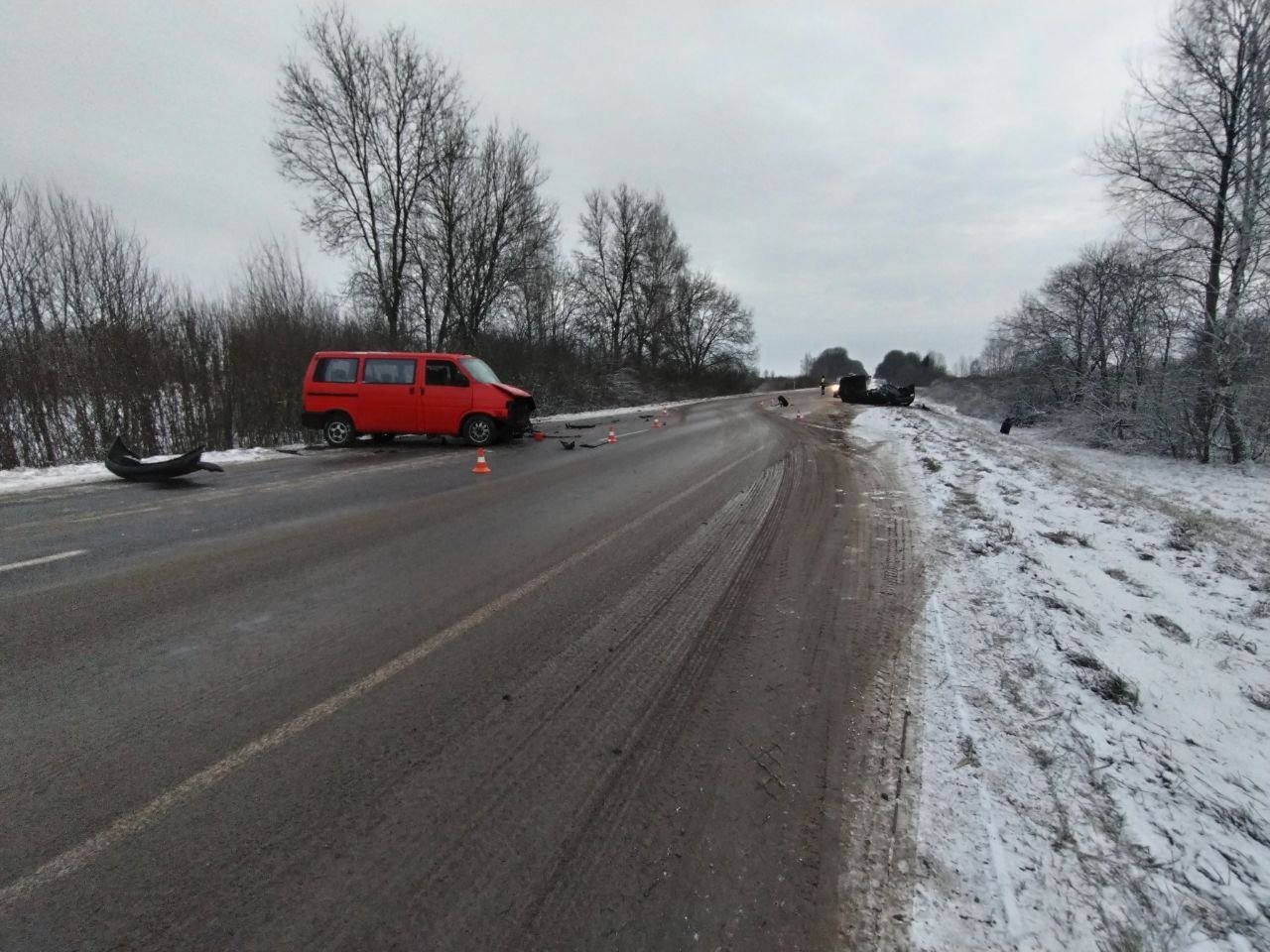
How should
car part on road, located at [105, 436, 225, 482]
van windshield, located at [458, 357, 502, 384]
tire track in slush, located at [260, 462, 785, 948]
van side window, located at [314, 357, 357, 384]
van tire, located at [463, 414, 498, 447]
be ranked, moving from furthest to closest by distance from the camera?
van tire, located at [463, 414, 498, 447] < van windshield, located at [458, 357, 502, 384] < van side window, located at [314, 357, 357, 384] < car part on road, located at [105, 436, 225, 482] < tire track in slush, located at [260, 462, 785, 948]

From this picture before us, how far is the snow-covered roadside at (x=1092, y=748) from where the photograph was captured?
1.81 meters

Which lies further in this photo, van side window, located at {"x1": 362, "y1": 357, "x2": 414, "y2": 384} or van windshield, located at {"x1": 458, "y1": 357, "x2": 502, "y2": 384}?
van windshield, located at {"x1": 458, "y1": 357, "x2": 502, "y2": 384}

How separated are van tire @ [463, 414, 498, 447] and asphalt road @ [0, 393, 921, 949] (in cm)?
790

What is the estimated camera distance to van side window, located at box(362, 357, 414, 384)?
42.8 ft

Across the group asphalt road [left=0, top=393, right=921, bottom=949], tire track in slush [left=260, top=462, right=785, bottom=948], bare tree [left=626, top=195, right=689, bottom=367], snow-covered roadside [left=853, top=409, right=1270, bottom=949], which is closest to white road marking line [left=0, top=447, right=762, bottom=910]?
asphalt road [left=0, top=393, right=921, bottom=949]

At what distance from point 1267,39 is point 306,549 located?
27.1 m

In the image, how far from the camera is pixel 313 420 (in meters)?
13.3

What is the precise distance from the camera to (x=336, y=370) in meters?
13.1

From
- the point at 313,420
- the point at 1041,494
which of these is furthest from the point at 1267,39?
the point at 313,420

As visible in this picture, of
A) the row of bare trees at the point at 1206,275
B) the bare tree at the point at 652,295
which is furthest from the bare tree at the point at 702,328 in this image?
the row of bare trees at the point at 1206,275

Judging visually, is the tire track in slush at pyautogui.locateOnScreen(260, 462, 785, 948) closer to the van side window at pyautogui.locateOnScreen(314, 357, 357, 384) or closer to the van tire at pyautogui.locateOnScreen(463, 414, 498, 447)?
the van tire at pyautogui.locateOnScreen(463, 414, 498, 447)

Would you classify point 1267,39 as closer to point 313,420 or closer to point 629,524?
point 629,524

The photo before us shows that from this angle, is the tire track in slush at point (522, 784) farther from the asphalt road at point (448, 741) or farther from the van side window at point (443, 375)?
the van side window at point (443, 375)

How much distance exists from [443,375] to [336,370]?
253 cm
